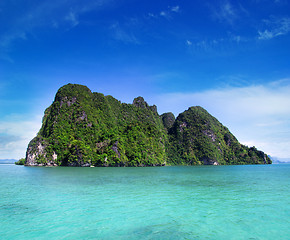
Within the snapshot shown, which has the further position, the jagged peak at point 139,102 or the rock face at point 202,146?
the jagged peak at point 139,102

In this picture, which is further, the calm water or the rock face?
the rock face

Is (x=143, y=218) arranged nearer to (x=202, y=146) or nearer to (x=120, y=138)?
(x=120, y=138)

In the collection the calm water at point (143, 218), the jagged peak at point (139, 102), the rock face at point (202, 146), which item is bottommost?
the calm water at point (143, 218)

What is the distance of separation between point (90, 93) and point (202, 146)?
73.7 m

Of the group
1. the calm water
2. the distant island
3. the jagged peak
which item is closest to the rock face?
the distant island

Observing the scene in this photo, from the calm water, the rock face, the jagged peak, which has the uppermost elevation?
the jagged peak

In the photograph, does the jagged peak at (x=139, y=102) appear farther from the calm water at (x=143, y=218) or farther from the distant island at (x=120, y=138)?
the calm water at (x=143, y=218)

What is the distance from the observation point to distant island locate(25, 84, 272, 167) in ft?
239

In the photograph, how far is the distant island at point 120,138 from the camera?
72.8 meters

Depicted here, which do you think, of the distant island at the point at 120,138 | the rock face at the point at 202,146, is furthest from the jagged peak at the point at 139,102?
the rock face at the point at 202,146

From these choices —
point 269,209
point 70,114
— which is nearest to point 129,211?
point 269,209

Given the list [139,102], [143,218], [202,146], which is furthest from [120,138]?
[143,218]

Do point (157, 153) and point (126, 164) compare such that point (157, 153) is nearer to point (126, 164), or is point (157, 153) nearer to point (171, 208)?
point (126, 164)

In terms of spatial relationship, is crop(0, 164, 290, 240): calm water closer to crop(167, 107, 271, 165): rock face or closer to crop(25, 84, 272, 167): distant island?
crop(25, 84, 272, 167): distant island
